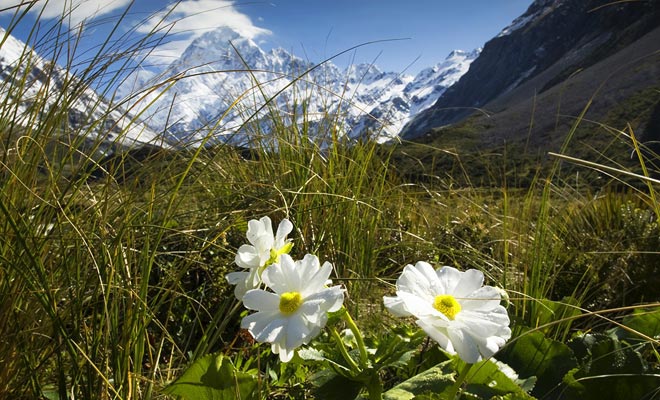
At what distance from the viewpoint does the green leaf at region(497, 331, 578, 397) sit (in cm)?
117

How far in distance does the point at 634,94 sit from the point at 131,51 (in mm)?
46381

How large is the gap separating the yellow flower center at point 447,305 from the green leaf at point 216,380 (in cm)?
37

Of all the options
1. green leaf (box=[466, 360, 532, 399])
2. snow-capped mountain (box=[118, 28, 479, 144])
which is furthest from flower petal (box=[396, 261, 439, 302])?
snow-capped mountain (box=[118, 28, 479, 144])

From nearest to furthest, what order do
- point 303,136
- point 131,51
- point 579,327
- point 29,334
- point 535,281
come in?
1. point 29,334
2. point 131,51
3. point 535,281
4. point 579,327
5. point 303,136

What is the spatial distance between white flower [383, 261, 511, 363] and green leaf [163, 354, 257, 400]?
0.35 metres

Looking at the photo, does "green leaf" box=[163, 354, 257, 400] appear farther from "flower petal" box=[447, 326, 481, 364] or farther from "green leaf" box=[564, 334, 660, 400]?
"green leaf" box=[564, 334, 660, 400]

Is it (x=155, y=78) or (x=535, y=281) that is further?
(x=535, y=281)

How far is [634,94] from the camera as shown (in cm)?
4159

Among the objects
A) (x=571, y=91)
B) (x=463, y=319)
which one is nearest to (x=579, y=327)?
(x=463, y=319)

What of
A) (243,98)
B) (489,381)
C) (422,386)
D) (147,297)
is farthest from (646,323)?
(243,98)

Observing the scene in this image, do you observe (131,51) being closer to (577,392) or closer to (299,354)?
(299,354)

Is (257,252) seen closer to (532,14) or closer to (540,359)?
(540,359)

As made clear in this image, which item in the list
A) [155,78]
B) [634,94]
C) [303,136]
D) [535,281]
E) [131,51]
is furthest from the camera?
[634,94]

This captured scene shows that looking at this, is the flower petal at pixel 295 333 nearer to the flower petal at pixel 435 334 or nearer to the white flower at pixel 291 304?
the white flower at pixel 291 304
